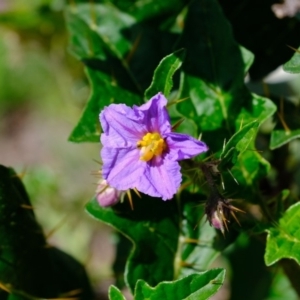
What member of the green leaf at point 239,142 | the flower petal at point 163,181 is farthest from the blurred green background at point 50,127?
the green leaf at point 239,142

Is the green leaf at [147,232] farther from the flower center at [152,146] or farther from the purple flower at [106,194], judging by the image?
the flower center at [152,146]

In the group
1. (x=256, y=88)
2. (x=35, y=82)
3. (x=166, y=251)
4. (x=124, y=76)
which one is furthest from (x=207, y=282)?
(x=35, y=82)

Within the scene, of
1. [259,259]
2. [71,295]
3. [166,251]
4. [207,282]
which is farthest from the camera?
[259,259]

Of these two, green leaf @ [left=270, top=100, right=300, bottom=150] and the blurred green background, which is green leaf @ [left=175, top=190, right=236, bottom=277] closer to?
green leaf @ [left=270, top=100, right=300, bottom=150]

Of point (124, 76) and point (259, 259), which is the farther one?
point (259, 259)

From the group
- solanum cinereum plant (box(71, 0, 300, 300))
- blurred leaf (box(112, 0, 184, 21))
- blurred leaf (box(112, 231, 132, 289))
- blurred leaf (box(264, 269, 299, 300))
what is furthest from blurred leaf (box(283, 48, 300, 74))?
blurred leaf (box(264, 269, 299, 300))

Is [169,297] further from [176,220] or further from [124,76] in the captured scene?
[124,76]

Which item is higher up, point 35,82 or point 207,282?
point 207,282
